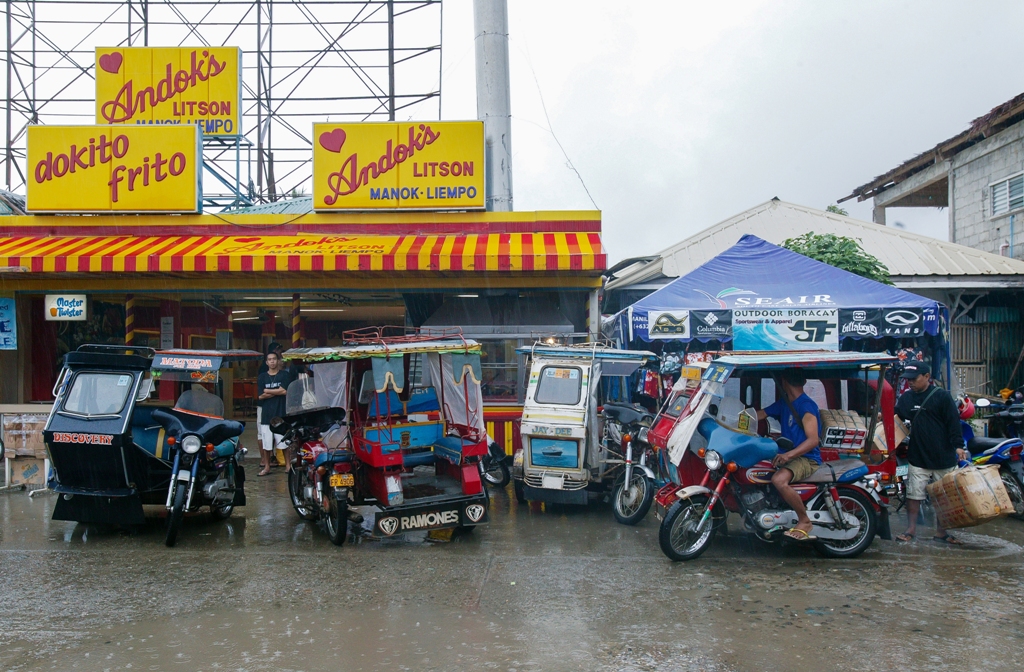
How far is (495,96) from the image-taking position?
1417 centimetres

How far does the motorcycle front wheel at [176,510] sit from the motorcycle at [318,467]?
122cm

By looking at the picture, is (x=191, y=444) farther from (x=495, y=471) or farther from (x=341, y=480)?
(x=495, y=471)

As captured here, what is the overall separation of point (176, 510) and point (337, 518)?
1.57m

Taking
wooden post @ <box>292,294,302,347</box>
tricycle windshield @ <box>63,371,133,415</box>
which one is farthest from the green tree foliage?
tricycle windshield @ <box>63,371,133,415</box>

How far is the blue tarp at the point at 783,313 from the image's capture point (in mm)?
11281

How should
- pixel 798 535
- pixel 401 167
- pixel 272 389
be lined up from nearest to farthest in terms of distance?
pixel 798 535 → pixel 272 389 → pixel 401 167

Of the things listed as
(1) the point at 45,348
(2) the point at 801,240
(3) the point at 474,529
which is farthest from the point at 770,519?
(1) the point at 45,348

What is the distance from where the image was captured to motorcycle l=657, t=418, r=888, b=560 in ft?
23.1

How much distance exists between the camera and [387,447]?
25.3 ft

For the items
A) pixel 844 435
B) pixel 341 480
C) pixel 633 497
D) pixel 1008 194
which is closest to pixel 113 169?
pixel 341 480

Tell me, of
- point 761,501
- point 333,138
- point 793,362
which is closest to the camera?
point 793,362

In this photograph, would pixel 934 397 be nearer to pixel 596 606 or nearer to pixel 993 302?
pixel 596 606

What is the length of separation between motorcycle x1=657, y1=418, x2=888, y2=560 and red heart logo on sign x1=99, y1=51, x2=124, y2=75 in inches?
637

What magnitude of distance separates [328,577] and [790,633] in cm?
377
